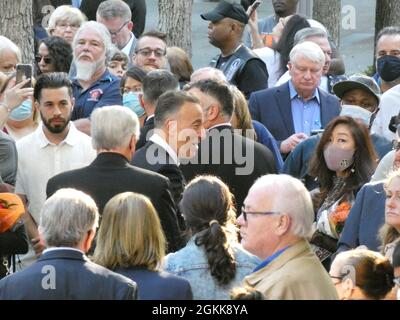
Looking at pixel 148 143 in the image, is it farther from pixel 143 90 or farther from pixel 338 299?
pixel 338 299

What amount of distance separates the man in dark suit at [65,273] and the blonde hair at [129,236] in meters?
0.24

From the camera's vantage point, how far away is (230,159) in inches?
367

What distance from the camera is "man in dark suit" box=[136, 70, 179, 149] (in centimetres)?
1003

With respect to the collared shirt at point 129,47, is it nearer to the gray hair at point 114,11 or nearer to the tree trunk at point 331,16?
the gray hair at point 114,11

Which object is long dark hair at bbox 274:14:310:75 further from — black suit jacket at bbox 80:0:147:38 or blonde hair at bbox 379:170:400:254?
blonde hair at bbox 379:170:400:254

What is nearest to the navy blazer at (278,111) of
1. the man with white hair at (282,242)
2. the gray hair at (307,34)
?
the gray hair at (307,34)

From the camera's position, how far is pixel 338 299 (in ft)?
21.3

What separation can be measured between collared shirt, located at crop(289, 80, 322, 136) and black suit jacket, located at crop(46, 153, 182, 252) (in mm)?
3192

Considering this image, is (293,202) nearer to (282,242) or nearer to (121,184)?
(282,242)

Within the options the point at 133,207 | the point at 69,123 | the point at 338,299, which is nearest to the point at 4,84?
the point at 69,123

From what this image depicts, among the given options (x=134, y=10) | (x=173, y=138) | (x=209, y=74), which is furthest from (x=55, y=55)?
(x=173, y=138)

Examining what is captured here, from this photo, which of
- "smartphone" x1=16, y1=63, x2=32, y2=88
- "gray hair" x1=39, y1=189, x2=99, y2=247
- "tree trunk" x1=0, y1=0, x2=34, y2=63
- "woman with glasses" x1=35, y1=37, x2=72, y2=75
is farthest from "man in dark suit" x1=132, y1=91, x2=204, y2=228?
"tree trunk" x1=0, y1=0, x2=34, y2=63

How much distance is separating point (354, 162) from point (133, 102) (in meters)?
2.45
